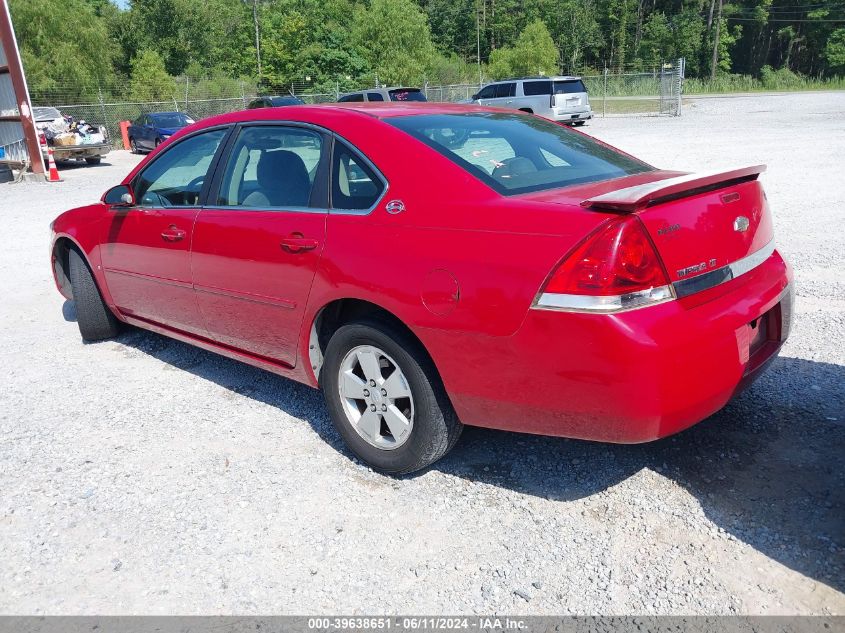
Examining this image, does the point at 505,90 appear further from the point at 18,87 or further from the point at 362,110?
the point at 362,110

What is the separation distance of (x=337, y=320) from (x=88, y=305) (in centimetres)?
269

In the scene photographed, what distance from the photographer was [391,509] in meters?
3.11

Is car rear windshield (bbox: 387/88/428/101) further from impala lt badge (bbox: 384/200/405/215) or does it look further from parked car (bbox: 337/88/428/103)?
impala lt badge (bbox: 384/200/405/215)

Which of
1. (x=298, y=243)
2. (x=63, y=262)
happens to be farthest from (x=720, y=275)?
(x=63, y=262)

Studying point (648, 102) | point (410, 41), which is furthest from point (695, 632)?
point (410, 41)

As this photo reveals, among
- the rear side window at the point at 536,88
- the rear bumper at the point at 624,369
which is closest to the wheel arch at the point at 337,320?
the rear bumper at the point at 624,369

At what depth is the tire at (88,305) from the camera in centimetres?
521

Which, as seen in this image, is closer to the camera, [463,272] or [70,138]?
[463,272]

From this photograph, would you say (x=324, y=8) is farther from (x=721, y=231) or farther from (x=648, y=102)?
(x=721, y=231)

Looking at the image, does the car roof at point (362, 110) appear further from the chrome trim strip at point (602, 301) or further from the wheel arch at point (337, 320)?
the chrome trim strip at point (602, 301)

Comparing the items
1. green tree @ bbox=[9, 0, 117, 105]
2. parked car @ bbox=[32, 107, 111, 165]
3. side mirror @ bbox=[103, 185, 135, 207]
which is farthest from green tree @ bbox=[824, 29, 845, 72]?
side mirror @ bbox=[103, 185, 135, 207]

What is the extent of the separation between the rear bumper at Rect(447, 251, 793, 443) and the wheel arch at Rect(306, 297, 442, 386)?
401 mm

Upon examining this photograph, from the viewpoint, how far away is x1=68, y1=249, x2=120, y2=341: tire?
5207mm

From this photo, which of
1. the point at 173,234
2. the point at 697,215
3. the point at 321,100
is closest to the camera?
the point at 697,215
